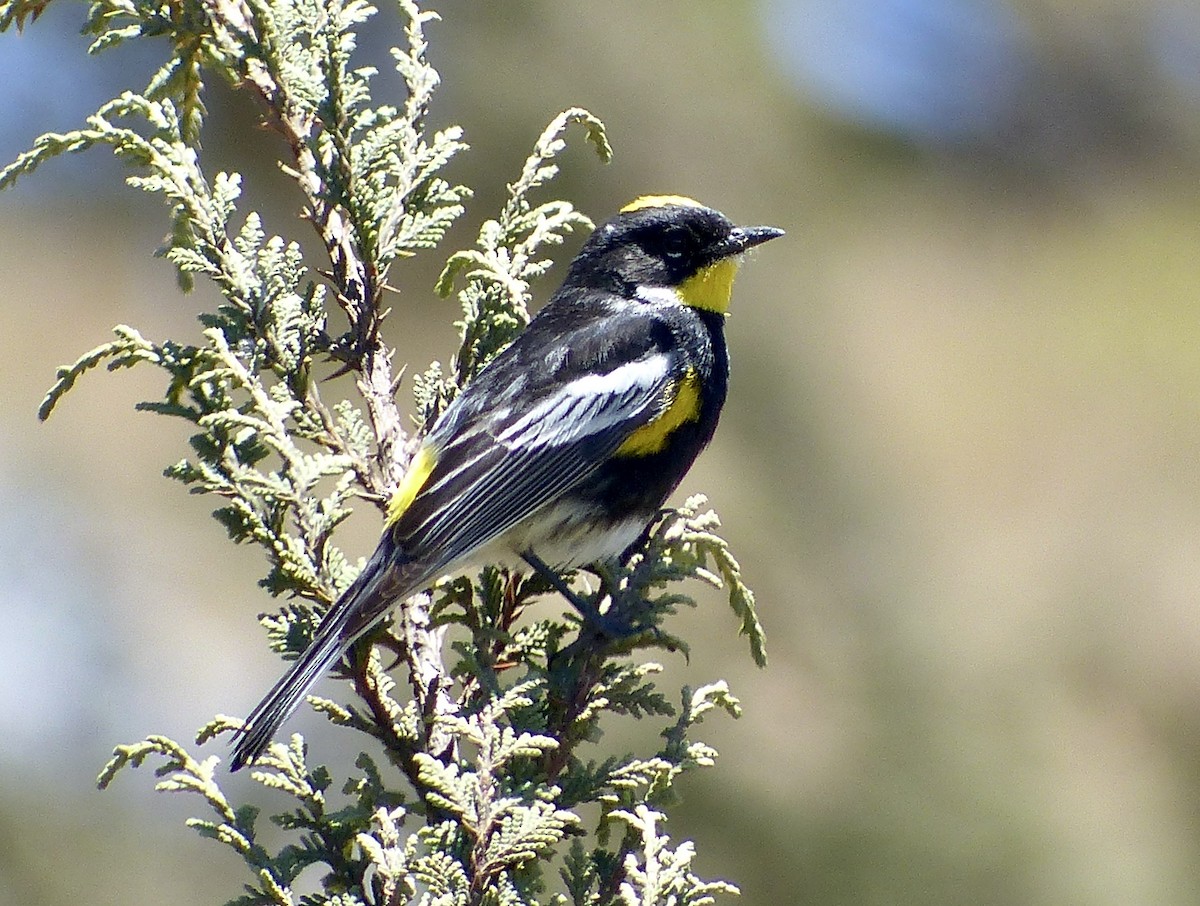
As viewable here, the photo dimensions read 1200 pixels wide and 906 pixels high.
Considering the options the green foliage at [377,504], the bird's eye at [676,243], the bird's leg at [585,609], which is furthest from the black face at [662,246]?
the bird's leg at [585,609]

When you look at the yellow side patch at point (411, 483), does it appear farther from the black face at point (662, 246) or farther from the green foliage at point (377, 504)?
the black face at point (662, 246)

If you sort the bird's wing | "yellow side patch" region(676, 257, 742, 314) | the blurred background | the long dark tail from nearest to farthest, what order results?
the long dark tail < the bird's wing < "yellow side patch" region(676, 257, 742, 314) < the blurred background

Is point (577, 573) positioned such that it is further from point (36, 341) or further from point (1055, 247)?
point (1055, 247)

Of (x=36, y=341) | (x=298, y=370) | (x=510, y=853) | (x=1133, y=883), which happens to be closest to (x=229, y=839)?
(x=510, y=853)

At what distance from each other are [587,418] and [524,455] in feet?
0.64

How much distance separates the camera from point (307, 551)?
2.44m

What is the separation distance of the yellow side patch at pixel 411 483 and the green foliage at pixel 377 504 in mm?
32

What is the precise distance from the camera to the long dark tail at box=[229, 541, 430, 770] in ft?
7.41

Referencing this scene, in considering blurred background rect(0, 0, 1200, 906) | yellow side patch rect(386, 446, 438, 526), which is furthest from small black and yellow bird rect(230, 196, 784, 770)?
blurred background rect(0, 0, 1200, 906)

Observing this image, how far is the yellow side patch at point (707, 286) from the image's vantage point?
3.58 meters

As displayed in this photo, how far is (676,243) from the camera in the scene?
11.8 feet

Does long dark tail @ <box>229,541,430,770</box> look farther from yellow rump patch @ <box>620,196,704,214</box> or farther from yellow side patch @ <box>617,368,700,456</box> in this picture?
yellow rump patch @ <box>620,196,704,214</box>

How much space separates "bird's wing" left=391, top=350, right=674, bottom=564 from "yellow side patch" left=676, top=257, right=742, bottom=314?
34cm

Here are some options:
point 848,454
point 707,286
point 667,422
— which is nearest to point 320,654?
point 667,422
